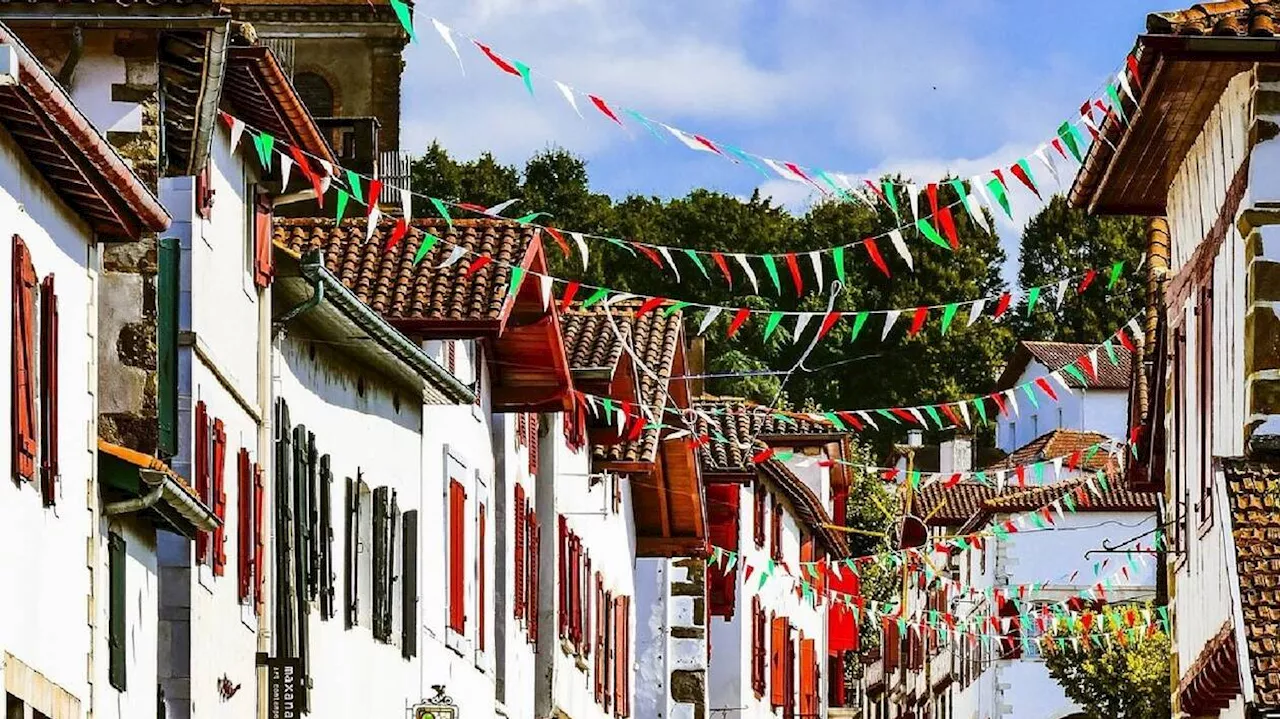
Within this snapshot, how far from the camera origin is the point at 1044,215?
99.9 metres

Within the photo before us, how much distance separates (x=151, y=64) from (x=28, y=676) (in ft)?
16.5

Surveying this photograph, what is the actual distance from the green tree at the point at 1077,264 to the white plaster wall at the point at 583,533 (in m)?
53.5

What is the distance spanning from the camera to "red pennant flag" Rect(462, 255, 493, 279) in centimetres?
2603

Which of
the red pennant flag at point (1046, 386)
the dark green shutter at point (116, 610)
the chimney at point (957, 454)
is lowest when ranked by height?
the dark green shutter at point (116, 610)

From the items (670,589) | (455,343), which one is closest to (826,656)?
(670,589)

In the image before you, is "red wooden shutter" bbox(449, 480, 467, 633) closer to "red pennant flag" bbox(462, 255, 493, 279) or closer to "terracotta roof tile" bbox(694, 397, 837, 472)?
"red pennant flag" bbox(462, 255, 493, 279)

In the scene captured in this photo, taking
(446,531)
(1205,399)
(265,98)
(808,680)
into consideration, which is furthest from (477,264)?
(808,680)

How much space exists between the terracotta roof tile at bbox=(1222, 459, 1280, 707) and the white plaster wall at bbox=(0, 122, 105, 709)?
665 cm

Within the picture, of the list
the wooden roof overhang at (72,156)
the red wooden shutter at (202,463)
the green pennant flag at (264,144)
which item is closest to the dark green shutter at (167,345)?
the red wooden shutter at (202,463)

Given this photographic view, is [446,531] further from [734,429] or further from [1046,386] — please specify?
[734,429]

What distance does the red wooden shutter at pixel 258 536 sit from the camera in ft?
68.4

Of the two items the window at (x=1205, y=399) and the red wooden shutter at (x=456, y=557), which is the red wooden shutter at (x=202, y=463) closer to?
the window at (x=1205, y=399)

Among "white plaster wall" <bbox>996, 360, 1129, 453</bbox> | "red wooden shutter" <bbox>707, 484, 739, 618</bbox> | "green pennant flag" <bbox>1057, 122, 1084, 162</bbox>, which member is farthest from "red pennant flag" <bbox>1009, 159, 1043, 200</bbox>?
"white plaster wall" <bbox>996, 360, 1129, 453</bbox>

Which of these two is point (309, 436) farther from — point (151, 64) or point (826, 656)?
point (826, 656)
